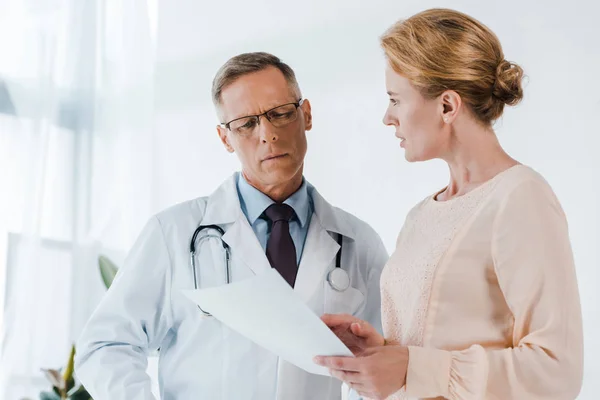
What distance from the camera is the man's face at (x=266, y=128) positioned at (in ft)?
5.79

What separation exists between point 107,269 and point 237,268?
4.11 feet

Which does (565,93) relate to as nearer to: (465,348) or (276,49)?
(276,49)

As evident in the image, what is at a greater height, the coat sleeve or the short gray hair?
the short gray hair

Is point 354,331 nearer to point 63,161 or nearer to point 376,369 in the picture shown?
point 376,369

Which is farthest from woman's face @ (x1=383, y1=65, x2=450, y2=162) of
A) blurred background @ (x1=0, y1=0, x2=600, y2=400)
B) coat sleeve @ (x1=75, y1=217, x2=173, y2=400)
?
blurred background @ (x1=0, y1=0, x2=600, y2=400)

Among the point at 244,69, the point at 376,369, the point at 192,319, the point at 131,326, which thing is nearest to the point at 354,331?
the point at 376,369

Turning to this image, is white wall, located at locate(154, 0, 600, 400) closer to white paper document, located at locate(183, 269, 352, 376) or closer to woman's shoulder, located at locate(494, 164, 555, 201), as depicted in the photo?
woman's shoulder, located at locate(494, 164, 555, 201)

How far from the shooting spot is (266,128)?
1.76 m

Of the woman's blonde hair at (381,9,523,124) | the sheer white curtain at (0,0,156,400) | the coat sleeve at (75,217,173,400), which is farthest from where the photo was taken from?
the sheer white curtain at (0,0,156,400)

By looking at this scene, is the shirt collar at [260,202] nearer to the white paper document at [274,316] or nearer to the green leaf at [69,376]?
the white paper document at [274,316]

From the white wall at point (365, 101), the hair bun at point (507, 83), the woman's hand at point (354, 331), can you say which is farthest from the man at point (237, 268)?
the white wall at point (365, 101)

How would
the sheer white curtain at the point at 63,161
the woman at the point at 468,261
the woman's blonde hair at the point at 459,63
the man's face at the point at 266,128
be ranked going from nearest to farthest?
1. the woman at the point at 468,261
2. the woman's blonde hair at the point at 459,63
3. the man's face at the point at 266,128
4. the sheer white curtain at the point at 63,161

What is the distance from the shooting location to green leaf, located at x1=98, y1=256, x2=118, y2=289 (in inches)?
112

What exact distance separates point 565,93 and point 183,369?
1.60m
